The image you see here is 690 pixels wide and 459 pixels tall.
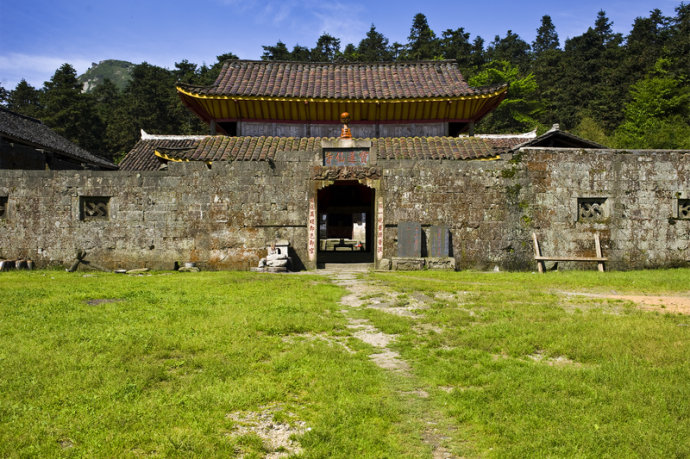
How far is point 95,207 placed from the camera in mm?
14641

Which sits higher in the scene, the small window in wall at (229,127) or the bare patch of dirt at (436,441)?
the small window in wall at (229,127)

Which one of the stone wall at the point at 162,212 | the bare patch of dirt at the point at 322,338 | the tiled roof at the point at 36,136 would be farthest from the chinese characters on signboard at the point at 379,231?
the tiled roof at the point at 36,136

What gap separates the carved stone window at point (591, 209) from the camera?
14.5 m

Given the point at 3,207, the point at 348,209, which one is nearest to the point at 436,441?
the point at 3,207

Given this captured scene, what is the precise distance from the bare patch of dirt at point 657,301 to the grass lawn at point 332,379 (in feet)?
1.41

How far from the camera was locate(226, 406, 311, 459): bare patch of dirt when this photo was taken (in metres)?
3.28

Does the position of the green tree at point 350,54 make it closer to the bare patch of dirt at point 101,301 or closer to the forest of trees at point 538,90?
the forest of trees at point 538,90

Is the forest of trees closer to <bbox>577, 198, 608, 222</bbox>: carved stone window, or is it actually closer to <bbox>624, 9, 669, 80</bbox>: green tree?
<bbox>624, 9, 669, 80</bbox>: green tree

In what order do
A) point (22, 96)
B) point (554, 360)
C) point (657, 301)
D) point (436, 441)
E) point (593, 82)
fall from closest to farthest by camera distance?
point (436, 441)
point (554, 360)
point (657, 301)
point (593, 82)
point (22, 96)

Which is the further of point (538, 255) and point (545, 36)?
point (545, 36)

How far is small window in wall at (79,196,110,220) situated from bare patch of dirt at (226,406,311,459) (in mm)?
13030

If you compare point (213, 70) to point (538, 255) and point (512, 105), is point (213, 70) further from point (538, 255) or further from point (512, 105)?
point (538, 255)

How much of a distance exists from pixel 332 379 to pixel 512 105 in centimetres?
4991

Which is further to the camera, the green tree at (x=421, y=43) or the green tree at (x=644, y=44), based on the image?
the green tree at (x=421, y=43)
